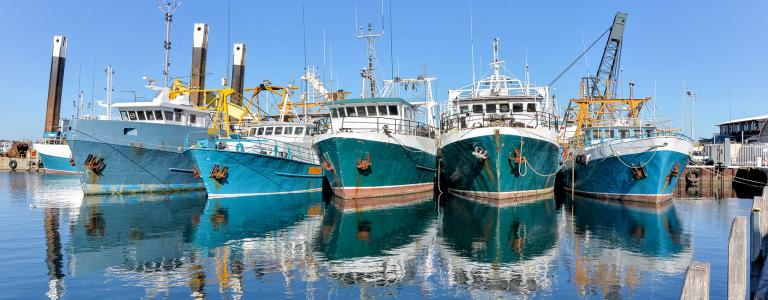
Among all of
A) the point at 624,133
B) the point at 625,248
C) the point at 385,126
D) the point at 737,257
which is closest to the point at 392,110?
the point at 385,126

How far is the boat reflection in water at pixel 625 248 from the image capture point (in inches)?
404

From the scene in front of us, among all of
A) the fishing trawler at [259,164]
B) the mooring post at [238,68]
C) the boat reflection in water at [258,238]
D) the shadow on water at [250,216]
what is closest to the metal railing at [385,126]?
the fishing trawler at [259,164]

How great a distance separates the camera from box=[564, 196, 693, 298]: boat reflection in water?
1027cm

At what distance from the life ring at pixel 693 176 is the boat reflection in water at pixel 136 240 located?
109ft

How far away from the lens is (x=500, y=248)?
13.6 meters

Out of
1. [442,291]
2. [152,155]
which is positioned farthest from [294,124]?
[442,291]

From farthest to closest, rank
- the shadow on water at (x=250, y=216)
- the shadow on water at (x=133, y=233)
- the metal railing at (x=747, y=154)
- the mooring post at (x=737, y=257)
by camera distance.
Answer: the metal railing at (x=747, y=154) → the shadow on water at (x=250, y=216) → the shadow on water at (x=133, y=233) → the mooring post at (x=737, y=257)

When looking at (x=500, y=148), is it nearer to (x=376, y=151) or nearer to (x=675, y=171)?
(x=376, y=151)

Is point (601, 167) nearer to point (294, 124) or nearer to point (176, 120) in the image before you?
point (294, 124)

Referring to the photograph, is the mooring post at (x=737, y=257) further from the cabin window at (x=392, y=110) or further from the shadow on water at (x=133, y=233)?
the cabin window at (x=392, y=110)

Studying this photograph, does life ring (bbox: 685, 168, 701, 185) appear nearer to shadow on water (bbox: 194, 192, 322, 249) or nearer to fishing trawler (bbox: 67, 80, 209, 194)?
shadow on water (bbox: 194, 192, 322, 249)

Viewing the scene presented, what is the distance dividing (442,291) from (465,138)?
1474 centimetres

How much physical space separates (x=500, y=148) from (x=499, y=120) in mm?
1579

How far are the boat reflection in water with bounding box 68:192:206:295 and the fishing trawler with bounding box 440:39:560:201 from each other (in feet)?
38.5
